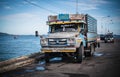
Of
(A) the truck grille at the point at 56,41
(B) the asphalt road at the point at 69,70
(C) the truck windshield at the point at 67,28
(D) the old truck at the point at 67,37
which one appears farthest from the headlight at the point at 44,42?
(C) the truck windshield at the point at 67,28

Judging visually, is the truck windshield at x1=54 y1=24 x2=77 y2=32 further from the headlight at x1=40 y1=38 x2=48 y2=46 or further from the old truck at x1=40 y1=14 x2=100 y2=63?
the headlight at x1=40 y1=38 x2=48 y2=46

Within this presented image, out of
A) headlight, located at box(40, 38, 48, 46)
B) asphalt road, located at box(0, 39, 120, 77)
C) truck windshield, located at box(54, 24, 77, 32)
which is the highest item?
truck windshield, located at box(54, 24, 77, 32)

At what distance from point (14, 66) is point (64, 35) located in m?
3.71

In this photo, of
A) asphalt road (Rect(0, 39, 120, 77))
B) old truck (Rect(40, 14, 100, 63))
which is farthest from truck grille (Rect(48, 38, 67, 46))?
A: asphalt road (Rect(0, 39, 120, 77))

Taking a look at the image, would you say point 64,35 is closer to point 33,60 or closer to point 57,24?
point 57,24

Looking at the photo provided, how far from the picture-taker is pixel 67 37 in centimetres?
1245

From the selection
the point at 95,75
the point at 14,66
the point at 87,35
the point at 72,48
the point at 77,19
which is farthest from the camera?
the point at 87,35

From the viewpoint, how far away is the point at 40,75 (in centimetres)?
882

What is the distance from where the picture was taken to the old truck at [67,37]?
12.5m

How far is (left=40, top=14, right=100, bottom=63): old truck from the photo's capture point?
40.9 ft

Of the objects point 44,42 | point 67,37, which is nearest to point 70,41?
point 67,37

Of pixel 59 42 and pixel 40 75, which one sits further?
pixel 59 42

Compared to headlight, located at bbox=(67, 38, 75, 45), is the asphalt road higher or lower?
lower

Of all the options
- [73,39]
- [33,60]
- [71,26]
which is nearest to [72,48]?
[73,39]
